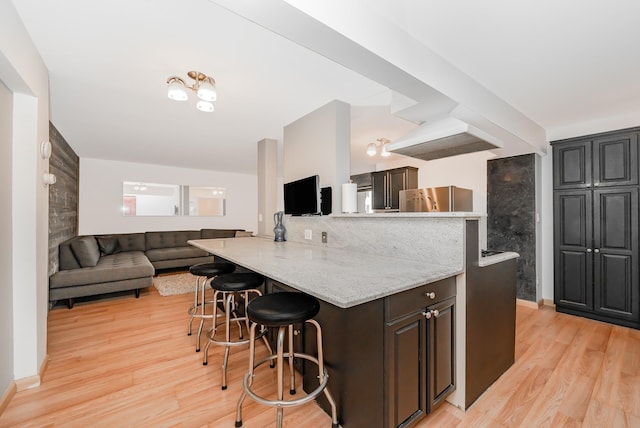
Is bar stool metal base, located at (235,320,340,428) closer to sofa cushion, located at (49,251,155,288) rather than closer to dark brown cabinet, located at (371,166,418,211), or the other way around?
sofa cushion, located at (49,251,155,288)

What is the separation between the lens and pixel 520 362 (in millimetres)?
2205

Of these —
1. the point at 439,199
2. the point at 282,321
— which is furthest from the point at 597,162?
the point at 282,321

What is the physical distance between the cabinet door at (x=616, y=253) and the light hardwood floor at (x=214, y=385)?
0.26 metres

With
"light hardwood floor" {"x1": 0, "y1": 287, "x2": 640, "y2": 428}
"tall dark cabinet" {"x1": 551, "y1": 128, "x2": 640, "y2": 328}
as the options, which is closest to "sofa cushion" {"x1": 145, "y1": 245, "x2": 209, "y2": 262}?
"light hardwood floor" {"x1": 0, "y1": 287, "x2": 640, "y2": 428}

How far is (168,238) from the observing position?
19.6ft

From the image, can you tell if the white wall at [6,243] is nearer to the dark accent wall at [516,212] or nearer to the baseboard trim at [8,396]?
the baseboard trim at [8,396]

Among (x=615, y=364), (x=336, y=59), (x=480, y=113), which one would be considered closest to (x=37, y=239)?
(x=336, y=59)

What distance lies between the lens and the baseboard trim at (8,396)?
5.29ft

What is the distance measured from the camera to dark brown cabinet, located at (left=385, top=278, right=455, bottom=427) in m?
1.30

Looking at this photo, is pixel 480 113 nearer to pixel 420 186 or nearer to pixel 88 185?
pixel 420 186

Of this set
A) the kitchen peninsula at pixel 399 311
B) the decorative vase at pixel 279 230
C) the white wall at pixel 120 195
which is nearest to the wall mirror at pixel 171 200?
the white wall at pixel 120 195

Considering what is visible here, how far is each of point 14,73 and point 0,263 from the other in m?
1.14

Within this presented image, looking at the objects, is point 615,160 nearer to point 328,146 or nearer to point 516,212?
point 516,212

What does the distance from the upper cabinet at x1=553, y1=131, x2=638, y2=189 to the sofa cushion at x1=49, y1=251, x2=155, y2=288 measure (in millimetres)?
5728
